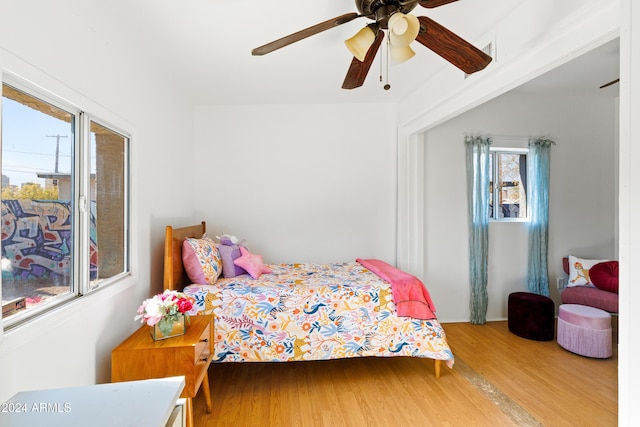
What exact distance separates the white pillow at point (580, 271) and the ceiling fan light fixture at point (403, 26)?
3.54 metres

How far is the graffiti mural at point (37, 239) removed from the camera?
1174mm

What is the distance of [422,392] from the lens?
2.18 m

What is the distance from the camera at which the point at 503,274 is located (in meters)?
3.60

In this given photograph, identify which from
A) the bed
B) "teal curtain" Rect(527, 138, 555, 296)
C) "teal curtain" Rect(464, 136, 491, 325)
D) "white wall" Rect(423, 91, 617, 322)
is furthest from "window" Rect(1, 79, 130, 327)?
"teal curtain" Rect(527, 138, 555, 296)

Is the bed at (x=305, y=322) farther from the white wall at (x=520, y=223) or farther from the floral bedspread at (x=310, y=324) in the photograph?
the white wall at (x=520, y=223)

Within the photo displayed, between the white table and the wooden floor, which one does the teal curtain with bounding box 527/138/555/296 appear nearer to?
the wooden floor

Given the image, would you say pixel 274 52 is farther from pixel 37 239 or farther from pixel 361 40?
pixel 37 239

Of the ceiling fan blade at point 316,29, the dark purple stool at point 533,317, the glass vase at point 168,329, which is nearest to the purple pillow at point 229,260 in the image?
the glass vase at point 168,329

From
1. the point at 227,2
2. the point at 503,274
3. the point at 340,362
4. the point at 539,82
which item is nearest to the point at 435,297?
the point at 503,274

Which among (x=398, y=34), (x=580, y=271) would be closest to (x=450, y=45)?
(x=398, y=34)

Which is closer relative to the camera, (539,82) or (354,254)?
(539,82)

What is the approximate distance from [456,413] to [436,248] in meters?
1.87

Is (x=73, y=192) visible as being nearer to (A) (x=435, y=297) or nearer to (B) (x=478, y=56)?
(B) (x=478, y=56)

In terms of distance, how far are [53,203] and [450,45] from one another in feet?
6.81
